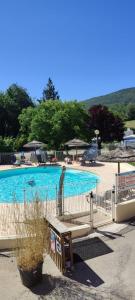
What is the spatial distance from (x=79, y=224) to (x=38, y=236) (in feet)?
8.49

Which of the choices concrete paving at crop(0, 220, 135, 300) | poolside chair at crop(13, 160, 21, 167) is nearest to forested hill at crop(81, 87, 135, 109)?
poolside chair at crop(13, 160, 21, 167)

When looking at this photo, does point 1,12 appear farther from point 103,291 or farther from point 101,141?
point 101,141

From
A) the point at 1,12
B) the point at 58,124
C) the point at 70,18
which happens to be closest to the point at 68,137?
the point at 58,124

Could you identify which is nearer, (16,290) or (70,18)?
(16,290)

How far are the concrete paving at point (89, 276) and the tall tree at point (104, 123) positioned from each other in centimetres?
2181

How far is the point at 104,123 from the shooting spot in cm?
2734

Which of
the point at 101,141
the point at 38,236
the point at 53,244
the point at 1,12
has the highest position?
the point at 1,12

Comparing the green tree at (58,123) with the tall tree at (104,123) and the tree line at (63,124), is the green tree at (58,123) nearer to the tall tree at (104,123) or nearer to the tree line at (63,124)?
the tree line at (63,124)

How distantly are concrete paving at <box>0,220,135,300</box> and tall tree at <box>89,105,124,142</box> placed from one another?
2181cm

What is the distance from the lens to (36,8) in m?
11.6

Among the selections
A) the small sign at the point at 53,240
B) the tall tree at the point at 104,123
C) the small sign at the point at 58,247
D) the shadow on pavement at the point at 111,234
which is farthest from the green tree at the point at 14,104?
the small sign at the point at 58,247

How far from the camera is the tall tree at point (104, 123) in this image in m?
27.2

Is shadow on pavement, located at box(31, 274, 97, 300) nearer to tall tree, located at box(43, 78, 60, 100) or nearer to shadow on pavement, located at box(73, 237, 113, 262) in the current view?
shadow on pavement, located at box(73, 237, 113, 262)

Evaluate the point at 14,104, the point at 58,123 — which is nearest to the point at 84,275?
the point at 58,123
